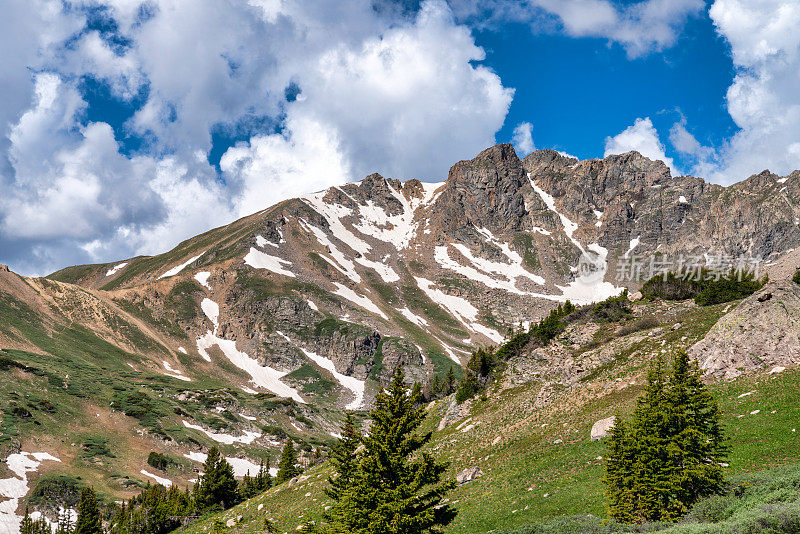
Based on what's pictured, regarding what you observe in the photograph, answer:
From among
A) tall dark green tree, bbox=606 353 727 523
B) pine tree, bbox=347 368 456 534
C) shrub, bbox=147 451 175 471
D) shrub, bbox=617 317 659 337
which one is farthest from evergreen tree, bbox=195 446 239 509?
tall dark green tree, bbox=606 353 727 523

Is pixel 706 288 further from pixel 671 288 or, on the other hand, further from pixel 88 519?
pixel 88 519

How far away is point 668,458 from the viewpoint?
70.0 ft

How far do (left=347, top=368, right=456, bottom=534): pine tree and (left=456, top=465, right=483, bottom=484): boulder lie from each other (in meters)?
16.1

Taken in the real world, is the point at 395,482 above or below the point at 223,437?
below

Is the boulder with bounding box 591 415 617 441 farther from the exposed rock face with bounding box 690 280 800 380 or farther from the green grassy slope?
the exposed rock face with bounding box 690 280 800 380

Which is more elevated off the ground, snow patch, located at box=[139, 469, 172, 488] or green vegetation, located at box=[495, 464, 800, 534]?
snow patch, located at box=[139, 469, 172, 488]

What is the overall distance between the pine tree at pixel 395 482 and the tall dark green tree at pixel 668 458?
827 cm

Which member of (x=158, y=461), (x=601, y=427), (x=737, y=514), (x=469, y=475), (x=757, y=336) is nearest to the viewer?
(x=737, y=514)

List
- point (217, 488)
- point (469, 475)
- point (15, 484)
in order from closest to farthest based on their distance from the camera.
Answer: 1. point (469, 475)
2. point (217, 488)
3. point (15, 484)

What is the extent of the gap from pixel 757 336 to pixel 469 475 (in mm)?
22304

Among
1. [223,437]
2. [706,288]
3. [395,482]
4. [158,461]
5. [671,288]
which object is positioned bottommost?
[395,482]

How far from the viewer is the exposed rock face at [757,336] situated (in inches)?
1254

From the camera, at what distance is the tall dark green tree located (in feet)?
66.7

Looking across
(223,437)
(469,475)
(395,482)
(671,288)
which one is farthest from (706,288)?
(223,437)
